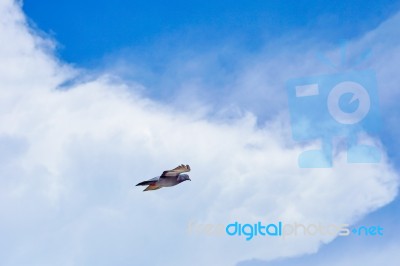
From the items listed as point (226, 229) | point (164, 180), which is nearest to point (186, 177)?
point (164, 180)

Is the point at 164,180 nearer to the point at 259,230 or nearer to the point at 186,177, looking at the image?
the point at 186,177

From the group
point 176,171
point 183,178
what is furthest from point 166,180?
point 176,171

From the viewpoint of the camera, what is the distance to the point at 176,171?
10289 mm

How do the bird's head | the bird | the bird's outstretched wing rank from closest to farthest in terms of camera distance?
the bird's outstretched wing
the bird
the bird's head

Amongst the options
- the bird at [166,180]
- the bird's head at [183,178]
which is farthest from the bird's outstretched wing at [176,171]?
the bird's head at [183,178]

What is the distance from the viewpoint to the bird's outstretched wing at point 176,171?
989cm

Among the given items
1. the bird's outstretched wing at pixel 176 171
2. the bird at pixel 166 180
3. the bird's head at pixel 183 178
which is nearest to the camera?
the bird's outstretched wing at pixel 176 171

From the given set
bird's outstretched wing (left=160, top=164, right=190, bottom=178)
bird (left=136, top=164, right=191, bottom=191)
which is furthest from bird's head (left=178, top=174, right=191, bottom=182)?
bird's outstretched wing (left=160, top=164, right=190, bottom=178)

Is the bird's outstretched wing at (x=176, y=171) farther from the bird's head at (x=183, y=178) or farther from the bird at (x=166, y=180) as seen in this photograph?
the bird's head at (x=183, y=178)

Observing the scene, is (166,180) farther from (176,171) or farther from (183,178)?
(176,171)

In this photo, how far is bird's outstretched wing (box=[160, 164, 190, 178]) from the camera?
9.89 m

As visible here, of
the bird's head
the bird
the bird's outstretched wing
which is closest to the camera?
the bird's outstretched wing

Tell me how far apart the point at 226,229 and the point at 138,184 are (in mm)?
2014

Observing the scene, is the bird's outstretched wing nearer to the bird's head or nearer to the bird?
the bird
